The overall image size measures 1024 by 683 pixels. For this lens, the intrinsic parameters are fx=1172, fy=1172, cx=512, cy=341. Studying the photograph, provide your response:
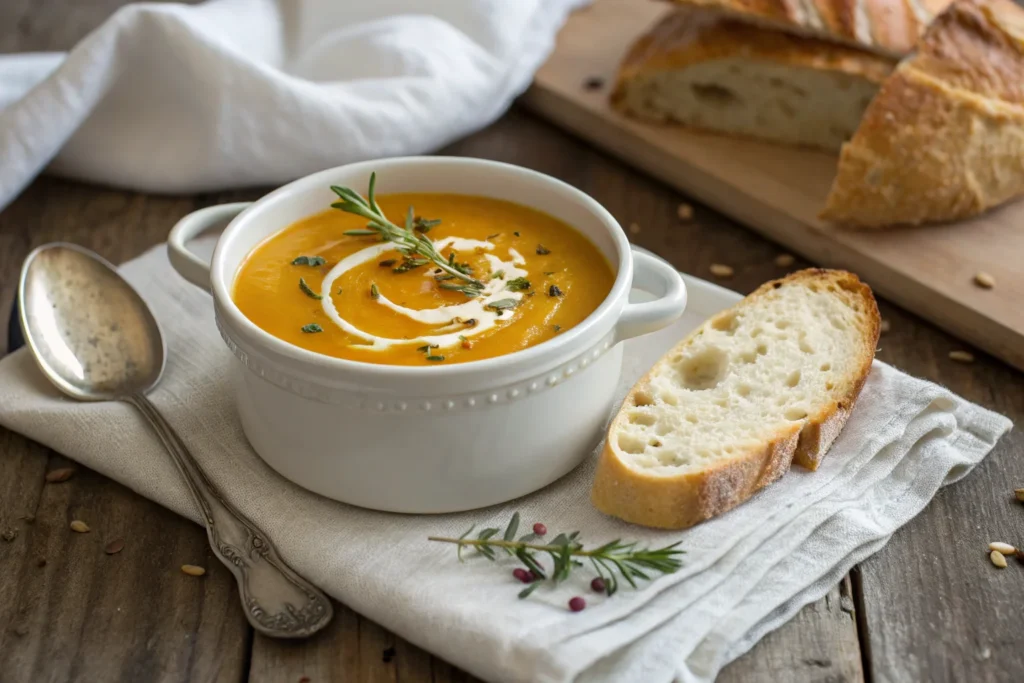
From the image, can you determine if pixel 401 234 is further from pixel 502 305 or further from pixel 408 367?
pixel 408 367

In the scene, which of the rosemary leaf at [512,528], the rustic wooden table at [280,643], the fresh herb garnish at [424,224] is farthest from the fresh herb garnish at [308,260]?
the rosemary leaf at [512,528]

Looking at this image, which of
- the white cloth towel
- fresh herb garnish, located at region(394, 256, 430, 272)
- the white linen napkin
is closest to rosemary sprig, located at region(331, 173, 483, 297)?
fresh herb garnish, located at region(394, 256, 430, 272)

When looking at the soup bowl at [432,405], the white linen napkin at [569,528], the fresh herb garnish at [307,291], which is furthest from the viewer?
the fresh herb garnish at [307,291]

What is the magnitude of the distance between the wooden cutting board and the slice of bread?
1.40 ft

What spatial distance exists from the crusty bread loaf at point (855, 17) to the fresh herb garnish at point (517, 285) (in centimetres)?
147

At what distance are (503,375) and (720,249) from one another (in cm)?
137

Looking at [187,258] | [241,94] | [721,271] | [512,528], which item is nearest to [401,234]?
[187,258]

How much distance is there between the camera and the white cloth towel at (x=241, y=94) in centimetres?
321

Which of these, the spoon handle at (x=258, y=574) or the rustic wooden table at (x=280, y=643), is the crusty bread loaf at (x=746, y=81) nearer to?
the rustic wooden table at (x=280, y=643)

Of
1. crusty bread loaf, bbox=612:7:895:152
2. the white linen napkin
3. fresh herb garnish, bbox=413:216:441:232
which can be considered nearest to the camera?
the white linen napkin

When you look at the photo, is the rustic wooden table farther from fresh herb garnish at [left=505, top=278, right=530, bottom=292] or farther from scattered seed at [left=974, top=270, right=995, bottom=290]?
A: fresh herb garnish at [left=505, top=278, right=530, bottom=292]

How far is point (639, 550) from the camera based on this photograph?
2.02m

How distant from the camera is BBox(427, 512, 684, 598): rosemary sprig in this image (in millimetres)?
1938

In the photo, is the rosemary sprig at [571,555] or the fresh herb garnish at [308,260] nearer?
the rosemary sprig at [571,555]
